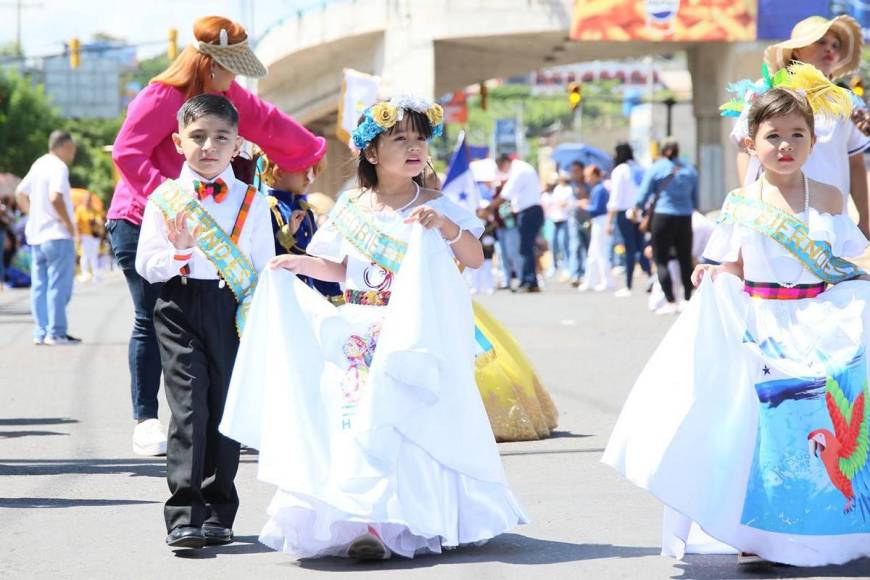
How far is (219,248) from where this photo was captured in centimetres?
590

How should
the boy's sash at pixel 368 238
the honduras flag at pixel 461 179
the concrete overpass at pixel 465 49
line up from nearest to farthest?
the boy's sash at pixel 368 238
the honduras flag at pixel 461 179
the concrete overpass at pixel 465 49

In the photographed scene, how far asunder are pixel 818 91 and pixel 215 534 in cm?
270

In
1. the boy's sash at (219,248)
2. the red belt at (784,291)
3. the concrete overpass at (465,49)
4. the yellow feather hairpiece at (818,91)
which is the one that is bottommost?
the red belt at (784,291)

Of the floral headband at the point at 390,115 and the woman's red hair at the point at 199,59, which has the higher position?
the woman's red hair at the point at 199,59

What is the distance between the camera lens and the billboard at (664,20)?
36.1 meters

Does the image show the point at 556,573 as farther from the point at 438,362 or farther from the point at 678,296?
the point at 678,296

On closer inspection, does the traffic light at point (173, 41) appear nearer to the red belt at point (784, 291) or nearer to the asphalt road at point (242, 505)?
the asphalt road at point (242, 505)

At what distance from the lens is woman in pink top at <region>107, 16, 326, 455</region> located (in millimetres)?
7660

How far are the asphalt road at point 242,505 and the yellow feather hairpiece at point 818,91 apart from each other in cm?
165

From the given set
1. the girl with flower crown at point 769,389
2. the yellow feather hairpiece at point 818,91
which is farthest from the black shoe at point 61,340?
the girl with flower crown at point 769,389

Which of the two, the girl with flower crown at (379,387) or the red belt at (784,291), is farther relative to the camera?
the red belt at (784,291)

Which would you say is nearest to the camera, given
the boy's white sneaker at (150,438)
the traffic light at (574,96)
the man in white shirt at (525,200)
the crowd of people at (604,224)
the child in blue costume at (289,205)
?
the child in blue costume at (289,205)

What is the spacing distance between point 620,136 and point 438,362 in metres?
110

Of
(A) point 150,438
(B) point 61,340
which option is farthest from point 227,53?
(B) point 61,340
